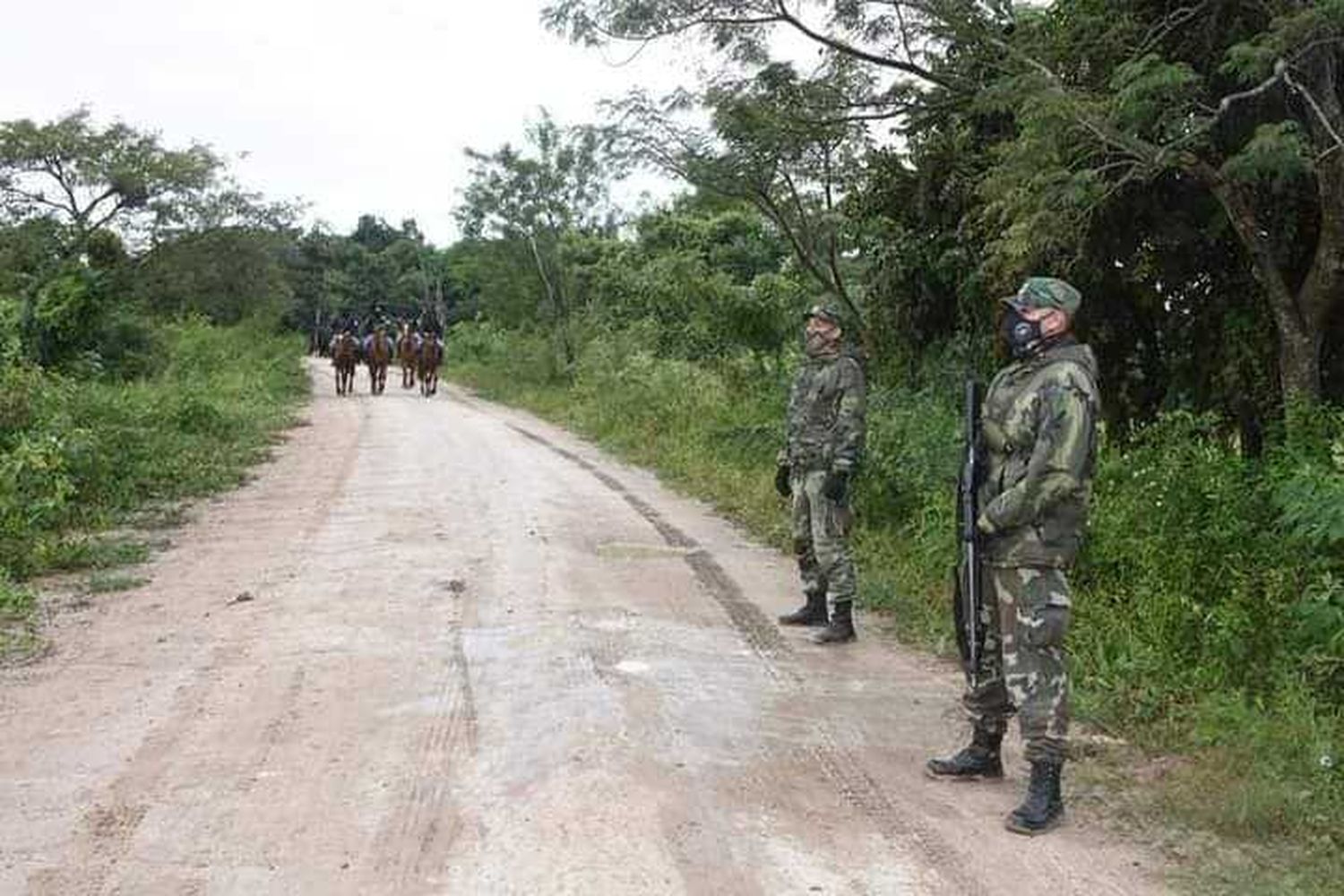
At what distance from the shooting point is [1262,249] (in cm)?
770

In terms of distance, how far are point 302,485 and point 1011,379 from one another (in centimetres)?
964

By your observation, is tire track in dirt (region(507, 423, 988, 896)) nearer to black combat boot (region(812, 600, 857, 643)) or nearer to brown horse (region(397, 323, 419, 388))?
black combat boot (region(812, 600, 857, 643))

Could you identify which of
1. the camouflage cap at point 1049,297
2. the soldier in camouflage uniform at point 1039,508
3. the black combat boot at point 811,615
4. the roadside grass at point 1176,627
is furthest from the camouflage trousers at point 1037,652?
the black combat boot at point 811,615

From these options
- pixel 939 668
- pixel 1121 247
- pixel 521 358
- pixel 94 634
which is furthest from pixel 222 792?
pixel 521 358

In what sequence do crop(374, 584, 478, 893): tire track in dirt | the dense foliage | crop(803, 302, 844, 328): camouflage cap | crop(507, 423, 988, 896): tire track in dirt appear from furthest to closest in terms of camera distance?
crop(803, 302, 844, 328): camouflage cap < the dense foliage < crop(507, 423, 988, 896): tire track in dirt < crop(374, 584, 478, 893): tire track in dirt

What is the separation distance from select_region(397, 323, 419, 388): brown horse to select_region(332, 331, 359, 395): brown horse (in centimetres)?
113

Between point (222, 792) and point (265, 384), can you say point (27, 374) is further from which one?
point (265, 384)

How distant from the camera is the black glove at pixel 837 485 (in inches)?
275

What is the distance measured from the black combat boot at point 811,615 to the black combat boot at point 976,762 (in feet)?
8.18

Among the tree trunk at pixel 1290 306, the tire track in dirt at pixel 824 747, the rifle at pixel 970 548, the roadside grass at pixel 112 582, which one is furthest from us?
the roadside grass at pixel 112 582

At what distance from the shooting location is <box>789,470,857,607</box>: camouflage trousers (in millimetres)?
7176

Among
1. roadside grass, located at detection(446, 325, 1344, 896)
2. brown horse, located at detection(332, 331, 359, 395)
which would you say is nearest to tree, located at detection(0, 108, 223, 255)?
brown horse, located at detection(332, 331, 359, 395)

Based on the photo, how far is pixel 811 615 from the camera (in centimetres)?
753

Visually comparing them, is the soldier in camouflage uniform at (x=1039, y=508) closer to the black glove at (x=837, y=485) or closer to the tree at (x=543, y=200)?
the black glove at (x=837, y=485)
